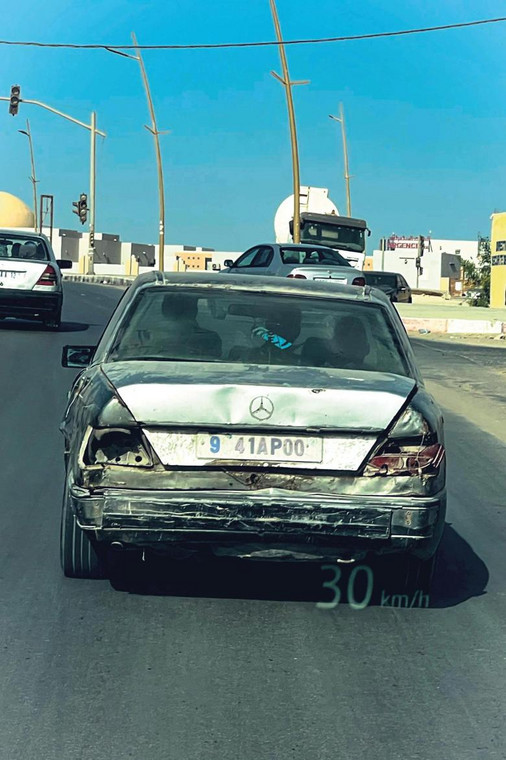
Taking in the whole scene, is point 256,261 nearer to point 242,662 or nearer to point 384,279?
point 384,279

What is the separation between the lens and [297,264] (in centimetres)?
2377

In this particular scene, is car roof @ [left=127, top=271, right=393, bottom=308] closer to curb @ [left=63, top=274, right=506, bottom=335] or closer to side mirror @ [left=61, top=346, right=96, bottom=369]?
side mirror @ [left=61, top=346, right=96, bottom=369]

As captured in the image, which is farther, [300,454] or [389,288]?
[389,288]

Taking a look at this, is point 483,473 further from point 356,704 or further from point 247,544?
point 356,704

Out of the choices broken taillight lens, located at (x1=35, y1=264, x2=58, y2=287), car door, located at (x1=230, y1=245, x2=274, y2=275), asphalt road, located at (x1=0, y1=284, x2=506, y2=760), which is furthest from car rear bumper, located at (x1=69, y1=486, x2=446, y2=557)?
car door, located at (x1=230, y1=245, x2=274, y2=275)

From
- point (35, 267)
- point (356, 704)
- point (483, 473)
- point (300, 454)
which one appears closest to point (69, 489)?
point (300, 454)

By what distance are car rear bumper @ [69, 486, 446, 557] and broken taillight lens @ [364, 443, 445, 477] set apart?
111mm

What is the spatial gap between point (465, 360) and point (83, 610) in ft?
49.7

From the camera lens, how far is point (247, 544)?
4938 mm

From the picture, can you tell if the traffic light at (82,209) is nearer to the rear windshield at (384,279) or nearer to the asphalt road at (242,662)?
the rear windshield at (384,279)

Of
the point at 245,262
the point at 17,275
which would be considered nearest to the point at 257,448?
the point at 17,275

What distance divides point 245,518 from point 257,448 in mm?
276

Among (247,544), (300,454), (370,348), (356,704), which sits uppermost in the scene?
(370,348)

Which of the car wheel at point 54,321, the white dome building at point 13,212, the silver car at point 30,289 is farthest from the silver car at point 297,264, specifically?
the white dome building at point 13,212
